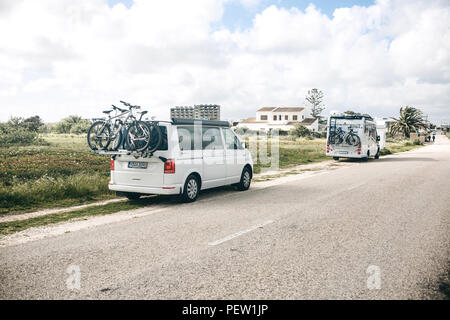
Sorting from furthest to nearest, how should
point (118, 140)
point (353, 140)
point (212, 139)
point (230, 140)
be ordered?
point (353, 140) → point (230, 140) → point (212, 139) → point (118, 140)

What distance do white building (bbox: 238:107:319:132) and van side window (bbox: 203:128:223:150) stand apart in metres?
79.8

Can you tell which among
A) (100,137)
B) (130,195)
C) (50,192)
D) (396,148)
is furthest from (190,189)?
(396,148)

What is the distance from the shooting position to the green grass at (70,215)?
6.65 m

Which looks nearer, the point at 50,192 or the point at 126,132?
the point at 126,132

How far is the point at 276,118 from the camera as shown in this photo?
94125 mm

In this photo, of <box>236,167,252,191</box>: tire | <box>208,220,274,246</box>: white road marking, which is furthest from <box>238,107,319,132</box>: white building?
<box>208,220,274,246</box>: white road marking

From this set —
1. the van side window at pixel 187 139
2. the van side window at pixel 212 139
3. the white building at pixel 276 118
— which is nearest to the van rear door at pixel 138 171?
the van side window at pixel 187 139

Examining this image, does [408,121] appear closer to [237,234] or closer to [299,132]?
[299,132]

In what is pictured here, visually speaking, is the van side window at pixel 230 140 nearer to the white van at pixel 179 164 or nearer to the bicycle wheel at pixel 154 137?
the white van at pixel 179 164

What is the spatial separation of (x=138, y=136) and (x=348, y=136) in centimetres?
1771

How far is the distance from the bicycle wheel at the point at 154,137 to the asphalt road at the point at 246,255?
142 cm
